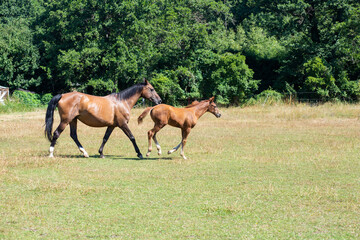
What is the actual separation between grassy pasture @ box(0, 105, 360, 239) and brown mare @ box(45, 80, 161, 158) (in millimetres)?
893

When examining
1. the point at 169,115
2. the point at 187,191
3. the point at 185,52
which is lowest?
the point at 187,191

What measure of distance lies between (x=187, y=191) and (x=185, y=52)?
126ft

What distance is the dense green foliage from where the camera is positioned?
137ft

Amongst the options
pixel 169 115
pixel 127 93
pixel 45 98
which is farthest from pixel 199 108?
pixel 45 98

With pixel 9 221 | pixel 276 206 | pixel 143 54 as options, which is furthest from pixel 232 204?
pixel 143 54

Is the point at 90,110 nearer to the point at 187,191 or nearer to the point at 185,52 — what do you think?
the point at 187,191

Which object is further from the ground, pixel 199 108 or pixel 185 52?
pixel 185 52

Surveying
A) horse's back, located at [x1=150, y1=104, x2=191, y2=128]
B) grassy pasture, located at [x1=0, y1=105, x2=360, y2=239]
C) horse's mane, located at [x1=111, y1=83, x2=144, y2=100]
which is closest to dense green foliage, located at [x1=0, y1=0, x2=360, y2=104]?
grassy pasture, located at [x1=0, y1=105, x2=360, y2=239]

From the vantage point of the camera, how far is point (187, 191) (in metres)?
9.44

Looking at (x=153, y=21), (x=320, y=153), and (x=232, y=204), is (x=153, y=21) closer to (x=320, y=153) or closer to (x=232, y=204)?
(x=320, y=153)

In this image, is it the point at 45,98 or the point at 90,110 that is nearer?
the point at 90,110

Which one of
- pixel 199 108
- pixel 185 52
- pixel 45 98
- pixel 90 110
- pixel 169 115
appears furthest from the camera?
pixel 45 98

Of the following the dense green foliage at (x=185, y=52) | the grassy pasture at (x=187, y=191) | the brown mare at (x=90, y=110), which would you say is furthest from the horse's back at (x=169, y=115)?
the dense green foliage at (x=185, y=52)

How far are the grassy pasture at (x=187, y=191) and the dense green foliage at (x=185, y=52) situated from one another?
2393 centimetres
